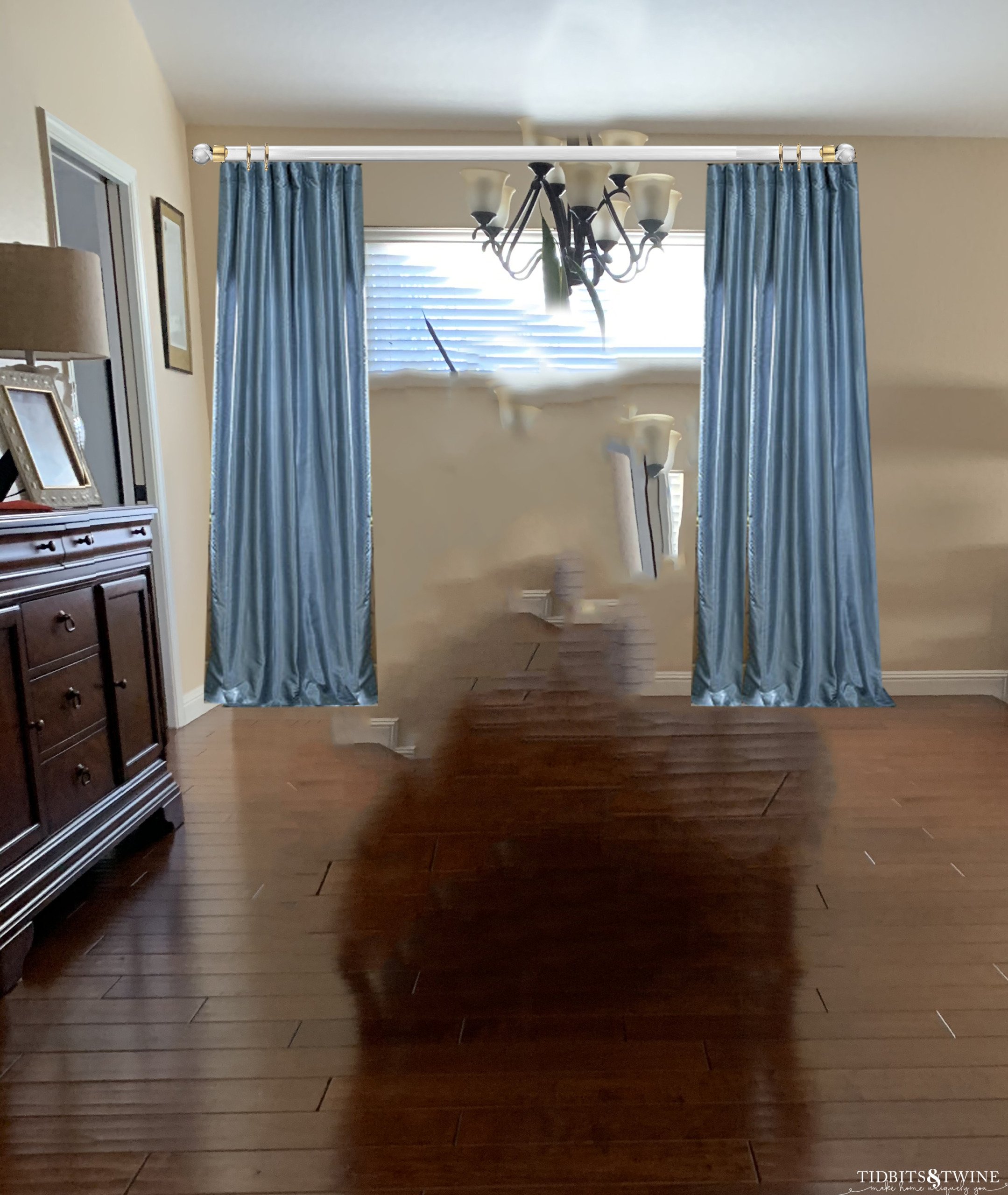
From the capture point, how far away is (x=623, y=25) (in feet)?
9.93

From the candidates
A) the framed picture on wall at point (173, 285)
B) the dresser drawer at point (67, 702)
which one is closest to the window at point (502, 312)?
the framed picture on wall at point (173, 285)

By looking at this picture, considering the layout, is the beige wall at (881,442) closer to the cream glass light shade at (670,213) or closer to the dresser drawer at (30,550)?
the cream glass light shade at (670,213)

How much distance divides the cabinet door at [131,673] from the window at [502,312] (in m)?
1.71

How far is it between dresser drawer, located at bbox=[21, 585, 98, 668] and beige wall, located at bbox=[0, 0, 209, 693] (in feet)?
3.28

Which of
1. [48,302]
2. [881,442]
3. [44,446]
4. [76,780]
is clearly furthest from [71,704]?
[881,442]

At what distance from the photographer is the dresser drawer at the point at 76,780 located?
1908 millimetres

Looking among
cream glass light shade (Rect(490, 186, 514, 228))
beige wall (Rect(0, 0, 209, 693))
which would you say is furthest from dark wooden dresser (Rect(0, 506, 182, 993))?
cream glass light shade (Rect(490, 186, 514, 228))

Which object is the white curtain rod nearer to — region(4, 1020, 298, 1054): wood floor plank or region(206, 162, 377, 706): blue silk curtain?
region(206, 162, 377, 706): blue silk curtain

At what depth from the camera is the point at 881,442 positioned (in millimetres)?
3770

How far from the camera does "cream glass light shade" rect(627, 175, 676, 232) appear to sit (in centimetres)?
266

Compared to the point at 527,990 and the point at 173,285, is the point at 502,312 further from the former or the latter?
the point at 527,990

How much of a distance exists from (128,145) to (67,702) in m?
2.10

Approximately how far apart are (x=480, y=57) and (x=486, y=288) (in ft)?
2.94

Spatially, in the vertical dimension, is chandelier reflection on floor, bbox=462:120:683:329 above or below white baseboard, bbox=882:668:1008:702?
above
